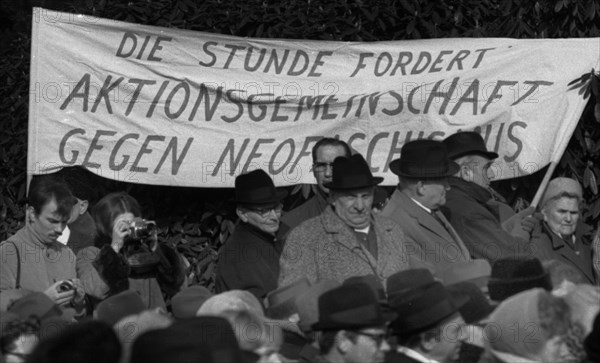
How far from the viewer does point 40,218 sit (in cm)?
752

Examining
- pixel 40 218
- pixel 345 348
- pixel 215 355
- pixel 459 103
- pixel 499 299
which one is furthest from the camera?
pixel 459 103

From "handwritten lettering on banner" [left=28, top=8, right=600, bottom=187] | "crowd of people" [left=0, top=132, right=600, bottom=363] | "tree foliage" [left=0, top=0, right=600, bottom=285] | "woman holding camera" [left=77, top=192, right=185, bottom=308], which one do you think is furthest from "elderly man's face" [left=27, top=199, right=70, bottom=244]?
"tree foliage" [left=0, top=0, right=600, bottom=285]

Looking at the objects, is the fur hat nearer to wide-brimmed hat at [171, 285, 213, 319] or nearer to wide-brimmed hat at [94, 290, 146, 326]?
wide-brimmed hat at [171, 285, 213, 319]

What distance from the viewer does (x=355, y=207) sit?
7.42 m

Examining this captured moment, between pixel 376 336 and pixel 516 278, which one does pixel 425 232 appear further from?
pixel 376 336

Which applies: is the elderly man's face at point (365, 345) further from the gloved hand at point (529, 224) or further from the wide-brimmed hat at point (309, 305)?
the gloved hand at point (529, 224)

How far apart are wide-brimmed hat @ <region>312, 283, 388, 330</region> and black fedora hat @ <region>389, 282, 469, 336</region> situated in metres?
0.19

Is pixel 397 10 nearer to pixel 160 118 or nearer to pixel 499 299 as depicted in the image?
pixel 160 118

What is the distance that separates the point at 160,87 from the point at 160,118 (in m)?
0.23

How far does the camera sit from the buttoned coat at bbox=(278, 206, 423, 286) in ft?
23.5

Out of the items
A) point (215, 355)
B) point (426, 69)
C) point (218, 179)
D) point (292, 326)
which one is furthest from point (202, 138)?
point (215, 355)

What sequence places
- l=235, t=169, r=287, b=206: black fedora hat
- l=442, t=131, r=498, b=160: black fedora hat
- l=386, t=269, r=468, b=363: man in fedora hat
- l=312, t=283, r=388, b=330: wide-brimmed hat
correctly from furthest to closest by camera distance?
l=442, t=131, r=498, b=160: black fedora hat, l=235, t=169, r=287, b=206: black fedora hat, l=386, t=269, r=468, b=363: man in fedora hat, l=312, t=283, r=388, b=330: wide-brimmed hat

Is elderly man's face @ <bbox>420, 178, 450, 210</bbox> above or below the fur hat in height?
below

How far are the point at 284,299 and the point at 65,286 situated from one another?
1.24 metres
